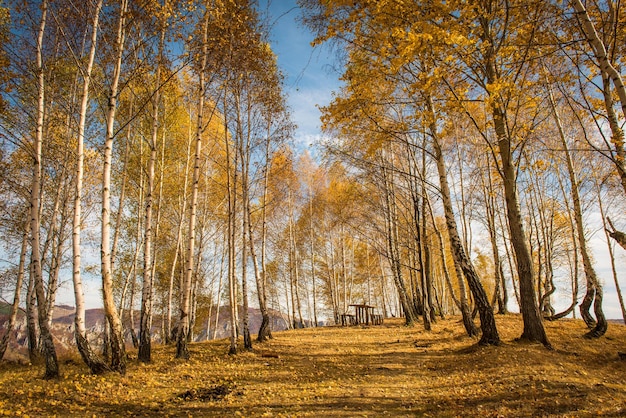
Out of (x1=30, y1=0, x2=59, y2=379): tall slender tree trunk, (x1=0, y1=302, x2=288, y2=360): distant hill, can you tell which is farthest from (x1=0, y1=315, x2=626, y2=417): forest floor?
(x1=0, y1=302, x2=288, y2=360): distant hill

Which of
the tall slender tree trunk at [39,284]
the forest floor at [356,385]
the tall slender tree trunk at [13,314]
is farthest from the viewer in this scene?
the tall slender tree trunk at [13,314]

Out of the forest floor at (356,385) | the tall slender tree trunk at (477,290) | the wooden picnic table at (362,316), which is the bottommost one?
the wooden picnic table at (362,316)

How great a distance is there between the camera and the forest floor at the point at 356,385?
428 cm

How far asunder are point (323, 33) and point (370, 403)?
6.25 m

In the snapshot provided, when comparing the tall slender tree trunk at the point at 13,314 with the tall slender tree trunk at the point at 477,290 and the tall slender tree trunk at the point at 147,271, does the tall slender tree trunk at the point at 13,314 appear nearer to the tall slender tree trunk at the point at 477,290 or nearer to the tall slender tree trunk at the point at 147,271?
the tall slender tree trunk at the point at 147,271

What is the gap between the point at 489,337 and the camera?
7555mm

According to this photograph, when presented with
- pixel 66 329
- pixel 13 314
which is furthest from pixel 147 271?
pixel 66 329

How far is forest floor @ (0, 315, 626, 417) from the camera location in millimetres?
4281

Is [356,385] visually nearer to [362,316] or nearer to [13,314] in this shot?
[13,314]

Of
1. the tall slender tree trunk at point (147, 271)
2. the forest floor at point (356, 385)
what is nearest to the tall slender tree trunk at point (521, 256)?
the forest floor at point (356, 385)

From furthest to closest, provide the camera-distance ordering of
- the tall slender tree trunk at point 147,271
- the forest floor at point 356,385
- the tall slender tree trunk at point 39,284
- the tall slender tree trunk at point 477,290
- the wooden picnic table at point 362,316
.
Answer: the wooden picnic table at point 362,316, the tall slender tree trunk at point 147,271, the tall slender tree trunk at point 477,290, the tall slender tree trunk at point 39,284, the forest floor at point 356,385

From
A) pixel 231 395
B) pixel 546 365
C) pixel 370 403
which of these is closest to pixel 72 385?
pixel 231 395

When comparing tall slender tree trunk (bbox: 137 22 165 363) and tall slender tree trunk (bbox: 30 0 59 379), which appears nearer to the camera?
tall slender tree trunk (bbox: 30 0 59 379)

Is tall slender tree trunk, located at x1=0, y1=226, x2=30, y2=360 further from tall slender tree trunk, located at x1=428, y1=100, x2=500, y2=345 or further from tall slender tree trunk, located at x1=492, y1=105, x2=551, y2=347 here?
tall slender tree trunk, located at x1=492, y1=105, x2=551, y2=347
